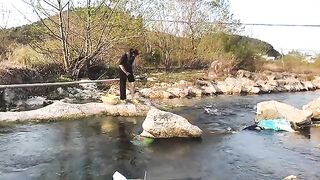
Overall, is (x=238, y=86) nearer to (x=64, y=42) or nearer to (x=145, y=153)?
(x=64, y=42)

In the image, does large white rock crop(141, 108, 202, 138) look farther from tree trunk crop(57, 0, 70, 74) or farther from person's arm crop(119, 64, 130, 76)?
tree trunk crop(57, 0, 70, 74)

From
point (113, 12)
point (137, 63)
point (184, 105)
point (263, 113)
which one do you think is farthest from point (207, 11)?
point (263, 113)

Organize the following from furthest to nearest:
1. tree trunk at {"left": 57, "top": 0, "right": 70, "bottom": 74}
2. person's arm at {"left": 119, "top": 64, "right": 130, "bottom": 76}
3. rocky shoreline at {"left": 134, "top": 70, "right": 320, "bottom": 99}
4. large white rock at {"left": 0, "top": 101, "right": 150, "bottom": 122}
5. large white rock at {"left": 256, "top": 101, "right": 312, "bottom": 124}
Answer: rocky shoreline at {"left": 134, "top": 70, "right": 320, "bottom": 99} < tree trunk at {"left": 57, "top": 0, "right": 70, "bottom": 74} < person's arm at {"left": 119, "top": 64, "right": 130, "bottom": 76} < large white rock at {"left": 256, "top": 101, "right": 312, "bottom": 124} < large white rock at {"left": 0, "top": 101, "right": 150, "bottom": 122}

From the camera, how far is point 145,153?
8.89 metres

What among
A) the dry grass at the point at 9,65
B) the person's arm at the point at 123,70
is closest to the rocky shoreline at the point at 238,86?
the dry grass at the point at 9,65

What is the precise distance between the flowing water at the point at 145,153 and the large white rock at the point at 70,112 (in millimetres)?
422

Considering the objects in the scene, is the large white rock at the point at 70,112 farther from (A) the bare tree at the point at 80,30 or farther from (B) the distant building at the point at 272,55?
(B) the distant building at the point at 272,55

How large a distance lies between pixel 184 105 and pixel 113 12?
21.5ft

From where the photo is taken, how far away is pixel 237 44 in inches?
1206

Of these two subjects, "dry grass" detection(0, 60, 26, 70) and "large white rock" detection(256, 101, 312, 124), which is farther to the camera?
"dry grass" detection(0, 60, 26, 70)

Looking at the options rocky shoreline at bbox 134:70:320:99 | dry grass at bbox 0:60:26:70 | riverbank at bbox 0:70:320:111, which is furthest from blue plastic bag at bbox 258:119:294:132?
dry grass at bbox 0:60:26:70

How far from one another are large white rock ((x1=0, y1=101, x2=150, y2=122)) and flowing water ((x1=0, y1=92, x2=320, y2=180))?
42 cm

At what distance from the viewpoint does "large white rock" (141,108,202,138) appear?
1016cm

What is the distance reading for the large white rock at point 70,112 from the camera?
12.2 metres
